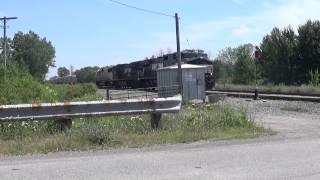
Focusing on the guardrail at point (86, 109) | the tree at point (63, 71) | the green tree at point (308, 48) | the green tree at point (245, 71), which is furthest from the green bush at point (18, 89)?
the tree at point (63, 71)

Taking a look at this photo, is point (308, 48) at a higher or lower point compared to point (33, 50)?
lower

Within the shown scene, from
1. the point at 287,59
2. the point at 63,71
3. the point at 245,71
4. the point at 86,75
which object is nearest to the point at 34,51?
the point at 86,75

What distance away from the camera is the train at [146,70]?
172ft

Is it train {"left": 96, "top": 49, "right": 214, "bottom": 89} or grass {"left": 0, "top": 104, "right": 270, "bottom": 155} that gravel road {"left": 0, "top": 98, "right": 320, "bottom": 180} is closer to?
grass {"left": 0, "top": 104, "right": 270, "bottom": 155}

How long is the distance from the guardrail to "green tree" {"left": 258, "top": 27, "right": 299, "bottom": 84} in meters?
56.4

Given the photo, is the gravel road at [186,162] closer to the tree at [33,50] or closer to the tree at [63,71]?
the tree at [33,50]

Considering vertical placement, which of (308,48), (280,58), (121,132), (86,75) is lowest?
(121,132)

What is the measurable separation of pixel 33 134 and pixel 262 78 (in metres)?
67.4

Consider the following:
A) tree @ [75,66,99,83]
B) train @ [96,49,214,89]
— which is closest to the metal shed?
train @ [96,49,214,89]

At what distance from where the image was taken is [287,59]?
70.8 metres

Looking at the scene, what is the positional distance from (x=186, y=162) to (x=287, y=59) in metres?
63.0

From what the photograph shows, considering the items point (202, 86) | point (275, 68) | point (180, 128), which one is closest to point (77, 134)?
point (180, 128)

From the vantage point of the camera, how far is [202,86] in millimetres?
31500

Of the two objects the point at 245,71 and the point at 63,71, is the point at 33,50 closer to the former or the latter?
the point at 63,71
